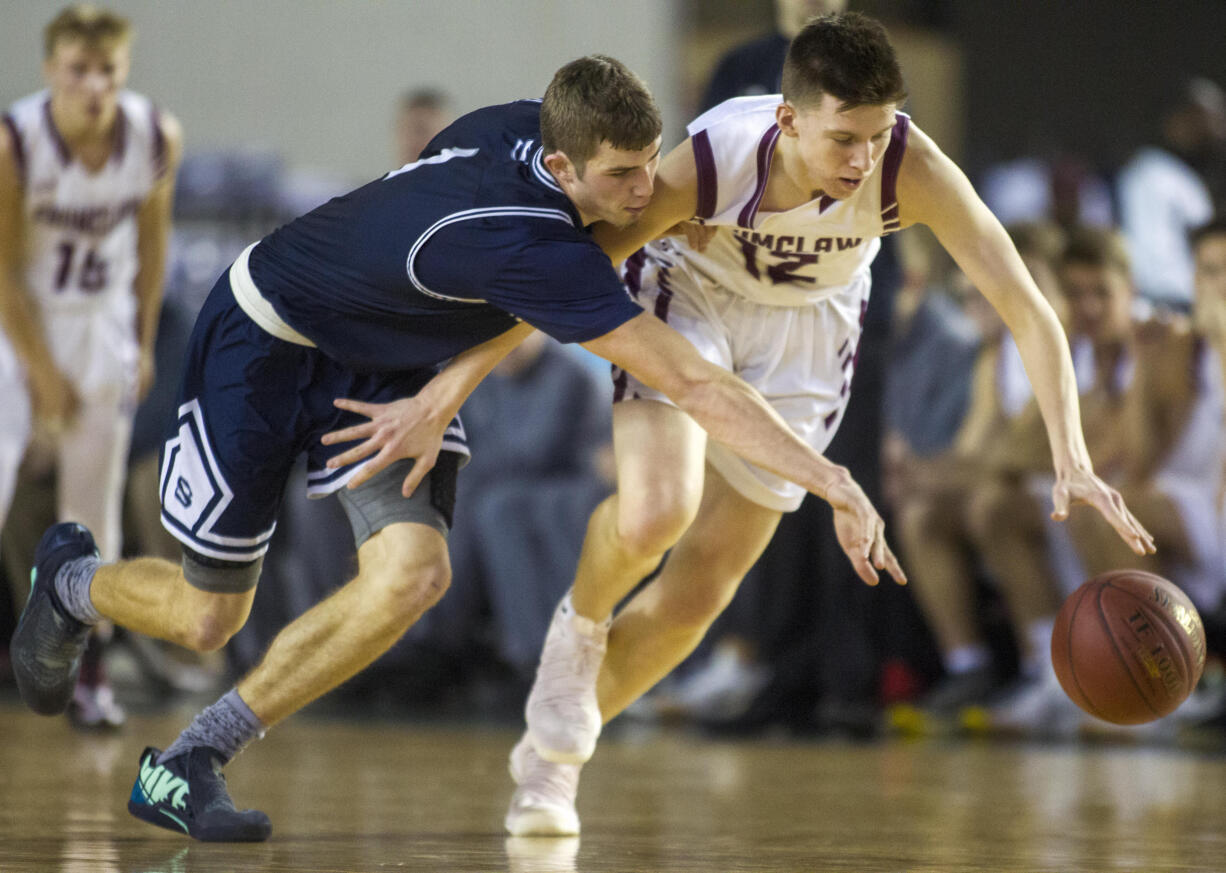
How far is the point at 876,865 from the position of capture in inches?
106

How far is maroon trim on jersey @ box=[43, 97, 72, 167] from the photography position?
16.7ft

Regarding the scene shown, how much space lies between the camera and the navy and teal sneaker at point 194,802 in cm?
286

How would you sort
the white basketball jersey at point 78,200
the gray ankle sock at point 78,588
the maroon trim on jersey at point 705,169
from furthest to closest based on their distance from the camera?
1. the white basketball jersey at point 78,200
2. the gray ankle sock at point 78,588
3. the maroon trim on jersey at point 705,169

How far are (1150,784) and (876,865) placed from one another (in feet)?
6.29

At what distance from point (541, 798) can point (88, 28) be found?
10.0ft

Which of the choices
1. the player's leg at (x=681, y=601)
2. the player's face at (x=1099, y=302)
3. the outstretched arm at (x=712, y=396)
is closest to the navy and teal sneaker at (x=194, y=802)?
the player's leg at (x=681, y=601)

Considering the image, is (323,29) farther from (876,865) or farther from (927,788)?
(876,865)

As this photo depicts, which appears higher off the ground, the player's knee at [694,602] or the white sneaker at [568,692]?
the player's knee at [694,602]

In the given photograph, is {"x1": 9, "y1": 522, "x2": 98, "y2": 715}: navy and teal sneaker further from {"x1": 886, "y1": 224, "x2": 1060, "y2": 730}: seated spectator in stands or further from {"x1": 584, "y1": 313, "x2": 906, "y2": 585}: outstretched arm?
{"x1": 886, "y1": 224, "x2": 1060, "y2": 730}: seated spectator in stands

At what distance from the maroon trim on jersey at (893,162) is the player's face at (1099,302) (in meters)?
2.98

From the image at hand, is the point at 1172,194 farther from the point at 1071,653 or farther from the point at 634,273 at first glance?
the point at 1071,653

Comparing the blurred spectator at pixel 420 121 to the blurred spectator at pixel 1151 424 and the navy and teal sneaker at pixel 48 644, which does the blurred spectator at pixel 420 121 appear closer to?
the blurred spectator at pixel 1151 424

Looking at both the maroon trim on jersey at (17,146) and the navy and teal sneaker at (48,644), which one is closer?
the navy and teal sneaker at (48,644)

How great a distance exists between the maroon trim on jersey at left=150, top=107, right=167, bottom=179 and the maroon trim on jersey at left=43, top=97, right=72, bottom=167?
274 mm
